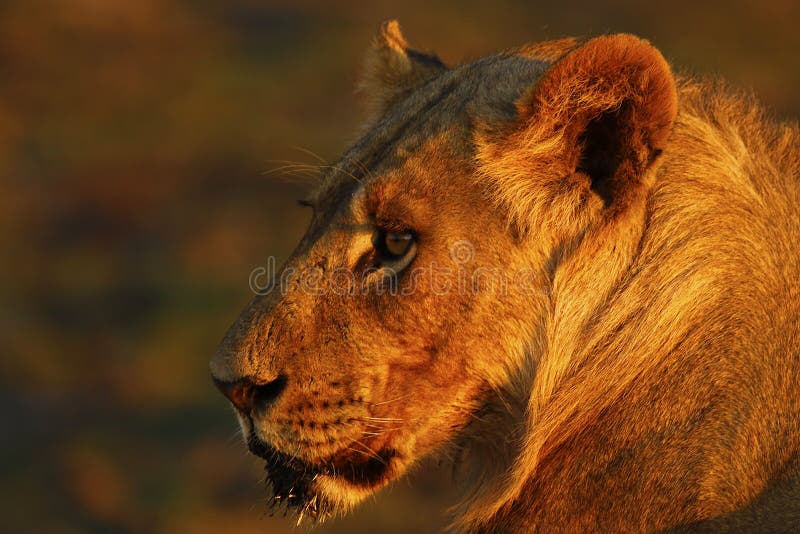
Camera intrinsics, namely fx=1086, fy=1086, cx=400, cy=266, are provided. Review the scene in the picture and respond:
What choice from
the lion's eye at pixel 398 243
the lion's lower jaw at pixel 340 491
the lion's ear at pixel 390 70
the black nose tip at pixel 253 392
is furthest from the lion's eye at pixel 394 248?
the lion's ear at pixel 390 70

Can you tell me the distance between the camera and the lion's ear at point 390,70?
14.7 ft

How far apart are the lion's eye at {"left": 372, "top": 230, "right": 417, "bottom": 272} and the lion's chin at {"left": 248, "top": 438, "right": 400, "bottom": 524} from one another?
60 cm

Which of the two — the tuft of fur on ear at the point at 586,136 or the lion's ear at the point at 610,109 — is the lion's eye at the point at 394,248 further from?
the lion's ear at the point at 610,109

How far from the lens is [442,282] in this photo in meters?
3.29

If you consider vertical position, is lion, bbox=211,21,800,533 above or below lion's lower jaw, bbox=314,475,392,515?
above

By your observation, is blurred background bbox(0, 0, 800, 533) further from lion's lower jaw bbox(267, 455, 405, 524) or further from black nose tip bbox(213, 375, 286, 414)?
black nose tip bbox(213, 375, 286, 414)

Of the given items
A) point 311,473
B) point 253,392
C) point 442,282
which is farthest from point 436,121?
point 311,473

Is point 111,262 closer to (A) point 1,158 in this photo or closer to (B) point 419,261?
(A) point 1,158

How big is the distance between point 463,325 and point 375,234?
42 cm

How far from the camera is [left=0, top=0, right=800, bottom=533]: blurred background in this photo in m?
8.88

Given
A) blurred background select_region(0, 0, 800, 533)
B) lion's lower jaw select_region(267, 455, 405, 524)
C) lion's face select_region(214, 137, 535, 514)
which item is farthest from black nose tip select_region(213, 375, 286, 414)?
blurred background select_region(0, 0, 800, 533)

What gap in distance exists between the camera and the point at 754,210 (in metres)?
3.28

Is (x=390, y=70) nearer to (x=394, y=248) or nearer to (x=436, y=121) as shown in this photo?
(x=436, y=121)

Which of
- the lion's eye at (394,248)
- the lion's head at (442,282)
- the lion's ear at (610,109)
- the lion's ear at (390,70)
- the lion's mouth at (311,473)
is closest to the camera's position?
the lion's ear at (610,109)
